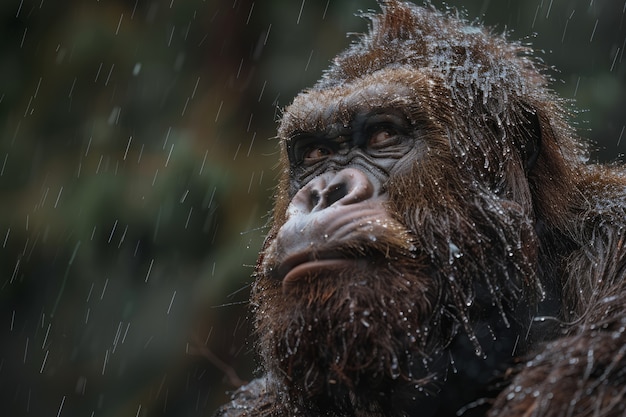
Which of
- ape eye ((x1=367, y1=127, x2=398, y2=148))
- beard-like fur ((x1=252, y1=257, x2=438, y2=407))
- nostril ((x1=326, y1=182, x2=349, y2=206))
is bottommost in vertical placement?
beard-like fur ((x1=252, y1=257, x2=438, y2=407))

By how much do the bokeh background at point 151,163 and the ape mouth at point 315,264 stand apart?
359cm

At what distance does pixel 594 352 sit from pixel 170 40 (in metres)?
5.34

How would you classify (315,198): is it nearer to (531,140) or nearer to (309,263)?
(309,263)

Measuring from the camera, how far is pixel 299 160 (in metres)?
3.04

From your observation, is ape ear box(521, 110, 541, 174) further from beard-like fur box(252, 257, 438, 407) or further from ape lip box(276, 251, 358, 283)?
ape lip box(276, 251, 358, 283)

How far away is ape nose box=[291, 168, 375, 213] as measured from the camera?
2543 millimetres

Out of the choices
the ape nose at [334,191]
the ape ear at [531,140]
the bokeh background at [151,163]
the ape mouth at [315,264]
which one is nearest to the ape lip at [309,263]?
the ape mouth at [315,264]

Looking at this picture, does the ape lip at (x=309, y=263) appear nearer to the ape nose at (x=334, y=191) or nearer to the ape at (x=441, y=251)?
the ape at (x=441, y=251)

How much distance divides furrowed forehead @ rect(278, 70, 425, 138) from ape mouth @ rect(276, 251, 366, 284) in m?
0.63

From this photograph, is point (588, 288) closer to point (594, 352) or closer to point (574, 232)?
point (574, 232)

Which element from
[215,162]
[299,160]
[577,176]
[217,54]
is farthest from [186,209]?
[577,176]

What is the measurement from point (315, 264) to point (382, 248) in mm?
207

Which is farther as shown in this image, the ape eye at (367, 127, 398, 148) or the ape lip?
the ape eye at (367, 127, 398, 148)

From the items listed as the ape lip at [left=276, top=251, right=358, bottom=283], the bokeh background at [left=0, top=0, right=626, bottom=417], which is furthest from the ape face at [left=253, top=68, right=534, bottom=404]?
the bokeh background at [left=0, top=0, right=626, bottom=417]
